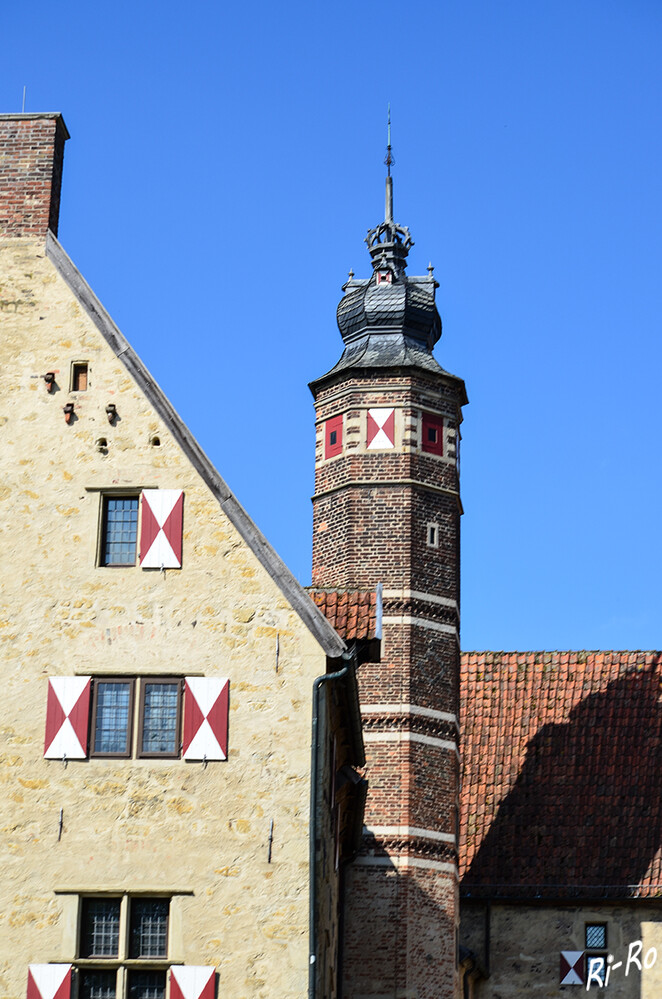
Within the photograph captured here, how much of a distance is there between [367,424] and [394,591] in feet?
11.3

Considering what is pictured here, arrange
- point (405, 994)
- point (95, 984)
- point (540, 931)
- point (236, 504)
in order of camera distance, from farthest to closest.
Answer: point (540, 931) < point (405, 994) < point (236, 504) < point (95, 984)

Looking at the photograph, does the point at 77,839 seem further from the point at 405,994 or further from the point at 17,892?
the point at 405,994

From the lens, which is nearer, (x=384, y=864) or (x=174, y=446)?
(x=174, y=446)

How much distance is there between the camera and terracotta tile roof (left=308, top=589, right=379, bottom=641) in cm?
1884

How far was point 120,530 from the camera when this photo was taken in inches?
690

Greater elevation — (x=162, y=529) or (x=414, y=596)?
(x=414, y=596)

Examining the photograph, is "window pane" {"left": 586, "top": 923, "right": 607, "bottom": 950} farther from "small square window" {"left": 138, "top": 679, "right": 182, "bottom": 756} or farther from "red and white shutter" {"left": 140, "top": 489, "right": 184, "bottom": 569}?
"red and white shutter" {"left": 140, "top": 489, "right": 184, "bottom": 569}

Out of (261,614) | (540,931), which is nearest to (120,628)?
(261,614)

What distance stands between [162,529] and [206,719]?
1.98m

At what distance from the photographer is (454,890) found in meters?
30.7

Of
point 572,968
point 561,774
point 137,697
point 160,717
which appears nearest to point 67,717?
point 137,697

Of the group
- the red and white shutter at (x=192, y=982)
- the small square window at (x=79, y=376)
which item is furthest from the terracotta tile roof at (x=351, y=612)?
the red and white shutter at (x=192, y=982)

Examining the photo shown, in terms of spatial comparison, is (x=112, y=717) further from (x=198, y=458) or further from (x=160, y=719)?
(x=198, y=458)

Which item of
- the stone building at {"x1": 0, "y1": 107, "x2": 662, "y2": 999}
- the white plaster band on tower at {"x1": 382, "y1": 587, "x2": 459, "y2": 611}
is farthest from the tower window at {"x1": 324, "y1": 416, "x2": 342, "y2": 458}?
the stone building at {"x1": 0, "y1": 107, "x2": 662, "y2": 999}
